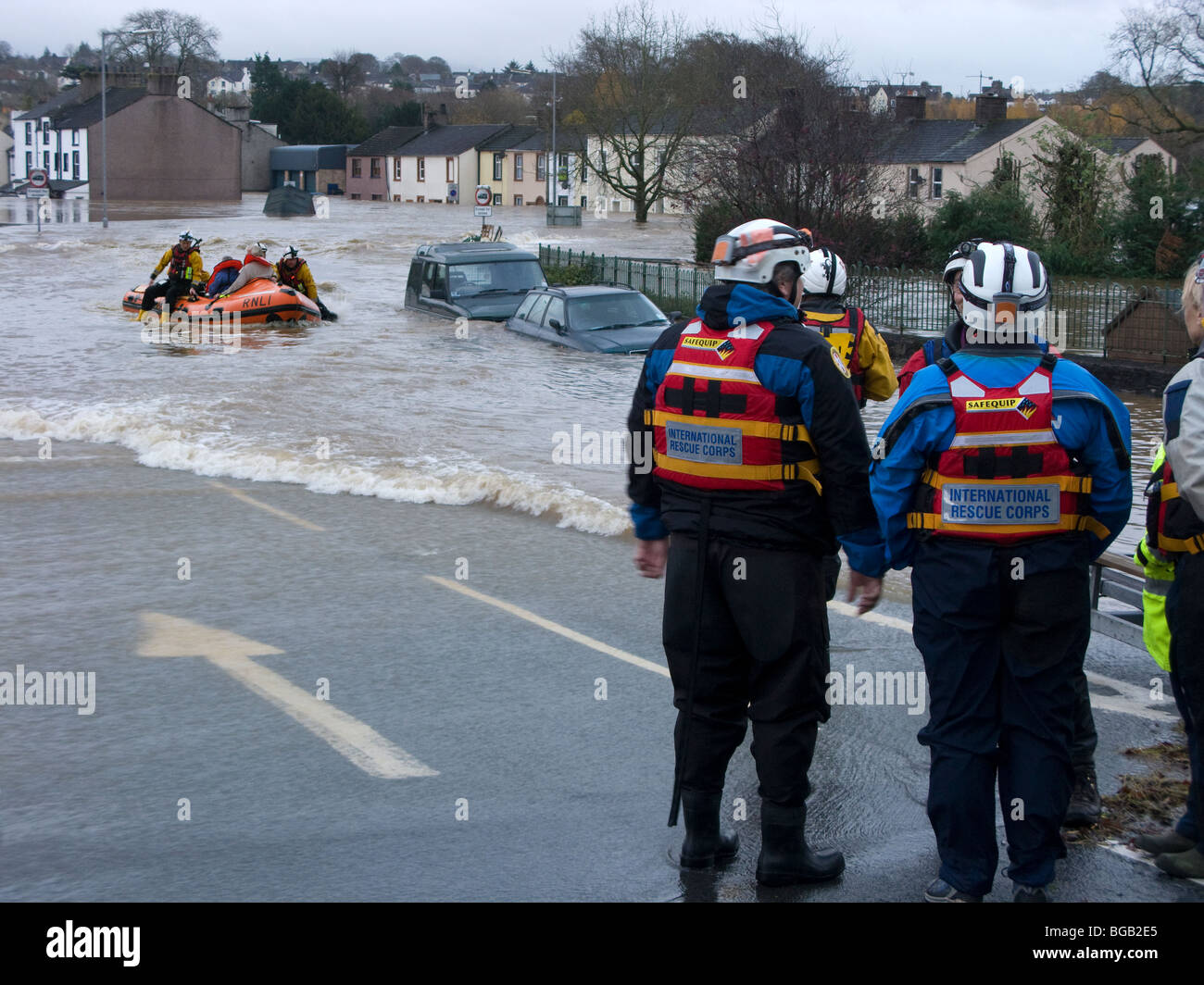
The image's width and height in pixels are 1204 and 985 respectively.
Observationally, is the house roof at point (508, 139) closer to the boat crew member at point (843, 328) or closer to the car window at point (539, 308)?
the car window at point (539, 308)

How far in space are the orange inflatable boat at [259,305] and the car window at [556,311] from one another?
5654mm

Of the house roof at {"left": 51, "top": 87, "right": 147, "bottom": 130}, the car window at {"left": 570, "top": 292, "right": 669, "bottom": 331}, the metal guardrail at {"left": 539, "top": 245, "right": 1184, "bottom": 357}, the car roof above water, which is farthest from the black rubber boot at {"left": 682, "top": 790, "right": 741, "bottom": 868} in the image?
the house roof at {"left": 51, "top": 87, "right": 147, "bottom": 130}

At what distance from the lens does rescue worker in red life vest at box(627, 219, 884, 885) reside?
4.12 metres

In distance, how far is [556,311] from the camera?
64.4 ft

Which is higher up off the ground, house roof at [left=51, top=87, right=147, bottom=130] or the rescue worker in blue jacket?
house roof at [left=51, top=87, right=147, bottom=130]

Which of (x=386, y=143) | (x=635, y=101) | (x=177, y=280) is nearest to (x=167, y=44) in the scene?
(x=386, y=143)

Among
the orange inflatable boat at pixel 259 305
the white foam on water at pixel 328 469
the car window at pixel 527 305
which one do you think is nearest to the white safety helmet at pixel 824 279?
the white foam on water at pixel 328 469

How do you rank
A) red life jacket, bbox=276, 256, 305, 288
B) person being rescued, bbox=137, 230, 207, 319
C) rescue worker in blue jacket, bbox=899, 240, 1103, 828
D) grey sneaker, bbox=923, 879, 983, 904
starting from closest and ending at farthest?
grey sneaker, bbox=923, 879, 983, 904 < rescue worker in blue jacket, bbox=899, 240, 1103, 828 < red life jacket, bbox=276, 256, 305, 288 < person being rescued, bbox=137, 230, 207, 319

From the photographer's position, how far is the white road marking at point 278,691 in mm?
5285

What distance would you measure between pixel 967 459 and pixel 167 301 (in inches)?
878

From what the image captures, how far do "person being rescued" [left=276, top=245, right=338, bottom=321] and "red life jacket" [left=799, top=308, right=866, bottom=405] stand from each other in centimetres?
1884

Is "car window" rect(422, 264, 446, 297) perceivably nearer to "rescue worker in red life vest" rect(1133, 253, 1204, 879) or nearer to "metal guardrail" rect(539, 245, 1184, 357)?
"metal guardrail" rect(539, 245, 1184, 357)
